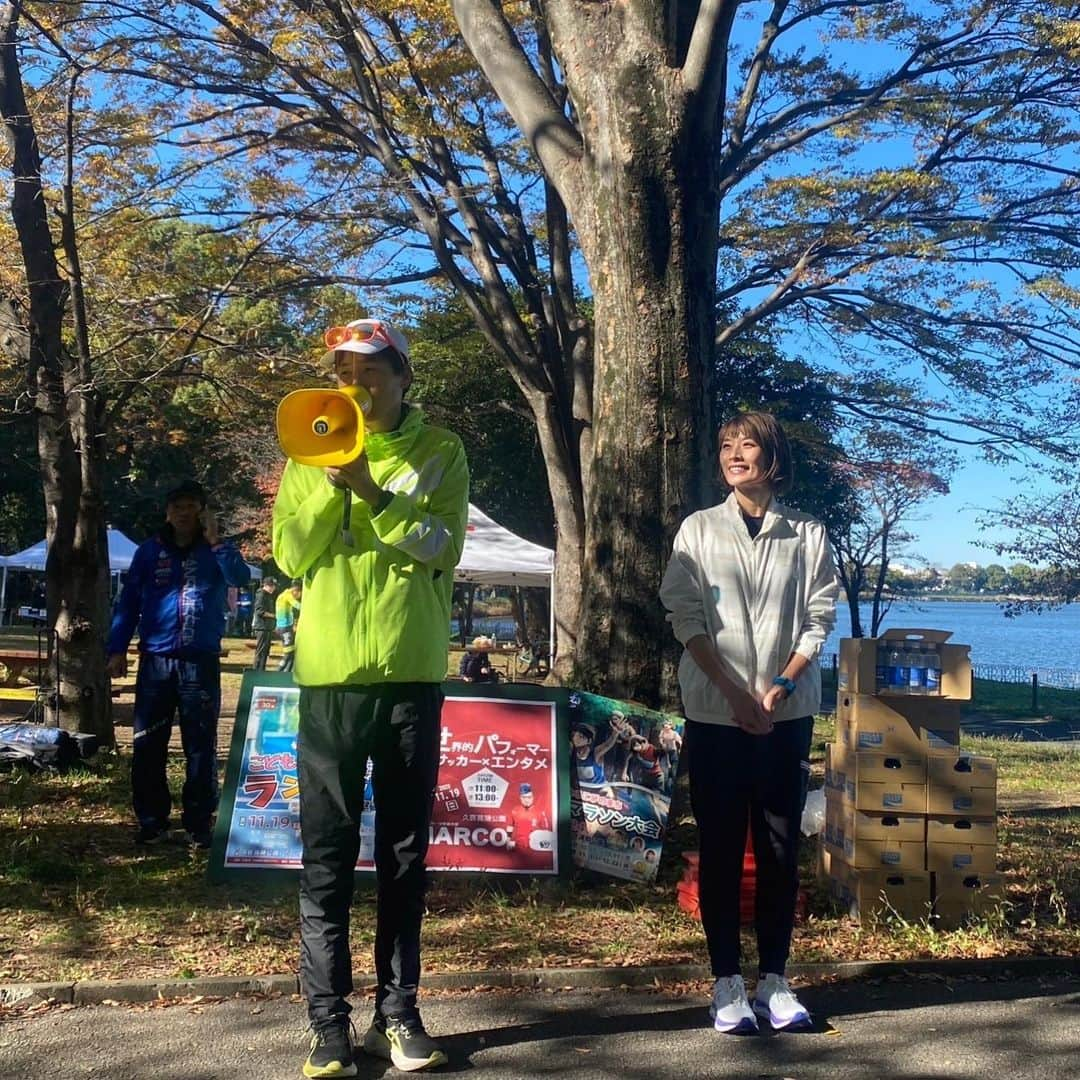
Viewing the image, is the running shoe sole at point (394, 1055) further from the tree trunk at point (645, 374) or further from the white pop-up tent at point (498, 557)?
the white pop-up tent at point (498, 557)

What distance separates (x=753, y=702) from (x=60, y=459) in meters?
7.05

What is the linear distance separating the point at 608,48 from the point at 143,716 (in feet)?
14.4

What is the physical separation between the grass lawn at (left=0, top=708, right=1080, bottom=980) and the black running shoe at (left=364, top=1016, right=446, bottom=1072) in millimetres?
779

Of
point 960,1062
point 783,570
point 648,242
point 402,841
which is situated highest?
point 648,242

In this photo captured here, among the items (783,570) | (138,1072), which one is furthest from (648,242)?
(138,1072)

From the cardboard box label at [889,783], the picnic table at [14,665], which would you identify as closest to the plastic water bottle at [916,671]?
the cardboard box label at [889,783]

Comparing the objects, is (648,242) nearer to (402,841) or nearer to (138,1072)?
(402,841)

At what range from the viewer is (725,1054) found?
3375mm

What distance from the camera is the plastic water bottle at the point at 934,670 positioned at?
→ 15.1 feet

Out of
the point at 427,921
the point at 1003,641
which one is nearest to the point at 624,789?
the point at 427,921

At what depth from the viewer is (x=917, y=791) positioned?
15.1 feet

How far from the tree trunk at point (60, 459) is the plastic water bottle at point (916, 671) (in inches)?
258

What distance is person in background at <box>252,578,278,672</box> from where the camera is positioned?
853 inches

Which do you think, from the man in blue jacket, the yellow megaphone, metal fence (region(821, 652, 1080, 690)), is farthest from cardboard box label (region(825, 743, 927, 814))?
metal fence (region(821, 652, 1080, 690))
